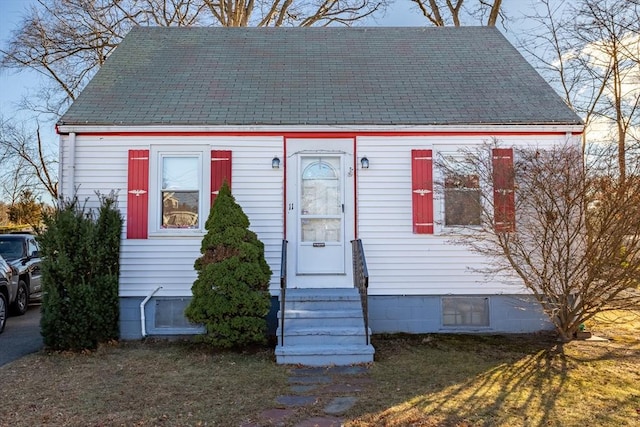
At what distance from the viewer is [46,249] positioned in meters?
6.61

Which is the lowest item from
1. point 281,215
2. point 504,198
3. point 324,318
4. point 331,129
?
point 324,318

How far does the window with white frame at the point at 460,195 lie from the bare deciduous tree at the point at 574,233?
34 cm

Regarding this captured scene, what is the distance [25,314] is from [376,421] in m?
9.05

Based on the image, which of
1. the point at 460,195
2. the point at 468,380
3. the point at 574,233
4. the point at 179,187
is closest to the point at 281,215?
the point at 179,187

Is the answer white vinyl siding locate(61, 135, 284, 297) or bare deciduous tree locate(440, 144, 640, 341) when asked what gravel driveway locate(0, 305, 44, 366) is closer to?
white vinyl siding locate(61, 135, 284, 297)

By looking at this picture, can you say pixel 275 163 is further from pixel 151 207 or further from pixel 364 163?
pixel 151 207

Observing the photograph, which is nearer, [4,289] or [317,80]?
[4,289]

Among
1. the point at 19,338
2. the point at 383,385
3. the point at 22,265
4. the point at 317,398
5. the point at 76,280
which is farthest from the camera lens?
the point at 22,265

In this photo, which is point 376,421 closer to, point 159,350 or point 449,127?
point 159,350

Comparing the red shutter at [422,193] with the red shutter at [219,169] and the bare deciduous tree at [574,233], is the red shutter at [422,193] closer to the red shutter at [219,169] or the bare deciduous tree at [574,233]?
the bare deciduous tree at [574,233]

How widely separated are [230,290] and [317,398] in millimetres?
2063

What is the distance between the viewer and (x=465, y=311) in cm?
760

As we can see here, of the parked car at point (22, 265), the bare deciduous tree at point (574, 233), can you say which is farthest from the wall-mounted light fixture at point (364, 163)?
the parked car at point (22, 265)

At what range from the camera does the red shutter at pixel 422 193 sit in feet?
24.5
